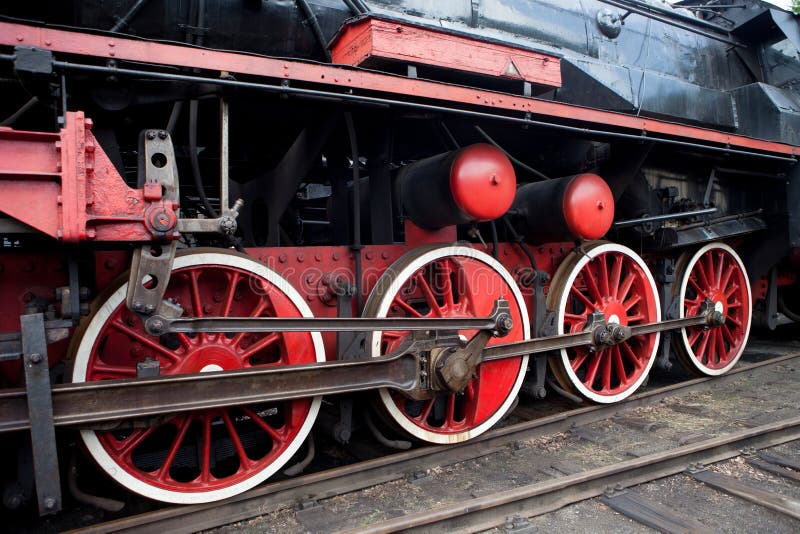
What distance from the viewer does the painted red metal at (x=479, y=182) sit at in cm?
291

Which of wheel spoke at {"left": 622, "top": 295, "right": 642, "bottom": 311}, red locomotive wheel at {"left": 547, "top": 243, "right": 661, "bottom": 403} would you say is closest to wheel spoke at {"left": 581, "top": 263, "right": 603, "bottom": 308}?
red locomotive wheel at {"left": 547, "top": 243, "right": 661, "bottom": 403}

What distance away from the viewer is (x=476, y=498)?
2.58m

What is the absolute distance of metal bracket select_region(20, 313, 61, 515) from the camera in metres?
1.91

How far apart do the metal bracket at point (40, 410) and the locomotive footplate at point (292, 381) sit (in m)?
0.05

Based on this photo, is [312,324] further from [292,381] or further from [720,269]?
[720,269]

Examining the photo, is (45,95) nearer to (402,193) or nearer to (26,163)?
(26,163)

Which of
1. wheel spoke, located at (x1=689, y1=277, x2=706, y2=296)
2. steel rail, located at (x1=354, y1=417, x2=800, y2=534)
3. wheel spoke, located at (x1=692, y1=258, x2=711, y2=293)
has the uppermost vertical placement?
wheel spoke, located at (x1=692, y1=258, x2=711, y2=293)

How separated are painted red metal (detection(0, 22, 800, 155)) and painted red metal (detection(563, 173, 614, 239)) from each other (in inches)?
15.0

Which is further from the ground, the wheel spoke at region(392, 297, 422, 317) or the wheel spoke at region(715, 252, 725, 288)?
the wheel spoke at region(715, 252, 725, 288)

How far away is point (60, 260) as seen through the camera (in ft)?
7.77

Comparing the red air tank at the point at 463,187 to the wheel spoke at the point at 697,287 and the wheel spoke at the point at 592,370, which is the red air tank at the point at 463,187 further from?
the wheel spoke at the point at 697,287

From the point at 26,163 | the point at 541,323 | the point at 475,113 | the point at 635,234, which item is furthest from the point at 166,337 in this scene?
the point at 635,234

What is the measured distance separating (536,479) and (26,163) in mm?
2678

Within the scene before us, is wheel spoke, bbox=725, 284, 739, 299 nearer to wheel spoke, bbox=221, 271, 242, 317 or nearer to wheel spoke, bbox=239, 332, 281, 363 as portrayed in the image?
wheel spoke, bbox=239, 332, 281, 363
